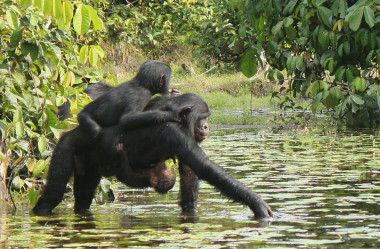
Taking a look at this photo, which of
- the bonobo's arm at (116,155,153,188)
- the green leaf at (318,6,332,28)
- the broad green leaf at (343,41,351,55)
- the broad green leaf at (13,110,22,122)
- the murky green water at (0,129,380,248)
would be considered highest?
the green leaf at (318,6,332,28)

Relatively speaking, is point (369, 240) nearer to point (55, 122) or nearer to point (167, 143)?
point (167, 143)

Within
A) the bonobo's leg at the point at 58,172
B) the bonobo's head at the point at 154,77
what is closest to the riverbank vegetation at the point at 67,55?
the bonobo's leg at the point at 58,172

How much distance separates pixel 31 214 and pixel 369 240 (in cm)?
294

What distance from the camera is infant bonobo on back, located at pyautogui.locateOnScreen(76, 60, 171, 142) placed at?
6.54 metres

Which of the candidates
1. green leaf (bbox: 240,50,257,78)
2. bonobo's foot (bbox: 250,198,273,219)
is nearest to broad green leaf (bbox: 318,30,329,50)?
green leaf (bbox: 240,50,257,78)

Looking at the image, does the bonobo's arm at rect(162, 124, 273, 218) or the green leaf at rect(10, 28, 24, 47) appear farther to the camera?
the green leaf at rect(10, 28, 24, 47)

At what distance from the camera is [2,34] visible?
7395 millimetres

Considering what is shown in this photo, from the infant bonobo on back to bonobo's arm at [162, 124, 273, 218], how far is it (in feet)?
1.24

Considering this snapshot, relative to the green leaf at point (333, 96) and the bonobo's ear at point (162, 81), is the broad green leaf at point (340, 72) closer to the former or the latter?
the green leaf at point (333, 96)

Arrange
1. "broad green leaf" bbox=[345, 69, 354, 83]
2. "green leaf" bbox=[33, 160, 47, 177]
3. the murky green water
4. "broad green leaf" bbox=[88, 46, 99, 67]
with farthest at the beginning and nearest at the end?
1. "broad green leaf" bbox=[345, 69, 354, 83]
2. "broad green leaf" bbox=[88, 46, 99, 67]
3. "green leaf" bbox=[33, 160, 47, 177]
4. the murky green water

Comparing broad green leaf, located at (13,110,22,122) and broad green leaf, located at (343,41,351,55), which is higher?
broad green leaf, located at (343,41,351,55)

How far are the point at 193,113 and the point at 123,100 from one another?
570mm

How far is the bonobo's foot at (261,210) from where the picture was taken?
6.21 m

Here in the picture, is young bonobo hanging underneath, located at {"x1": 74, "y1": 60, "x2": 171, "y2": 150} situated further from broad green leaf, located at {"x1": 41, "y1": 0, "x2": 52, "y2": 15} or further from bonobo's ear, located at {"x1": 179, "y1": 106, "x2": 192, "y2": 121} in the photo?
broad green leaf, located at {"x1": 41, "y1": 0, "x2": 52, "y2": 15}
